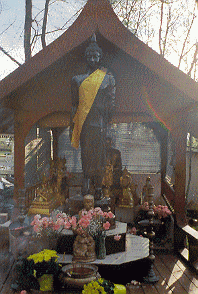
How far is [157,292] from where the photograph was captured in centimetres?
472

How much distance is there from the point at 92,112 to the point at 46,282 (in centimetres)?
281

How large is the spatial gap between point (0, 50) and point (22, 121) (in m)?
8.31

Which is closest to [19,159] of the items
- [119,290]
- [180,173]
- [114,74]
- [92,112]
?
[92,112]

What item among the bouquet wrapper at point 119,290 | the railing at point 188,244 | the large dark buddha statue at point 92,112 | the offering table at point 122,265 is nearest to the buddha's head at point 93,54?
the large dark buddha statue at point 92,112

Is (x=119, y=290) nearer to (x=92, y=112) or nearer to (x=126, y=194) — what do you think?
(x=92, y=112)

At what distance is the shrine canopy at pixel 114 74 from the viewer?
6.03m

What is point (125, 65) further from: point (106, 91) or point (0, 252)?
point (0, 252)

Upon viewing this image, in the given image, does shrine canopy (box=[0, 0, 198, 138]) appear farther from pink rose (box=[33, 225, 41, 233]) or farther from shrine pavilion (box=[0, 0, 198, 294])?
pink rose (box=[33, 225, 41, 233])

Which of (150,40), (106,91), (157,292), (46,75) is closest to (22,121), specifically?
(46,75)

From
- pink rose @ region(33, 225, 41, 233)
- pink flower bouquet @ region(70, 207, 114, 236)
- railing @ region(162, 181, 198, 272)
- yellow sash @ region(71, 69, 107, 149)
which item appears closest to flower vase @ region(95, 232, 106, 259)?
pink flower bouquet @ region(70, 207, 114, 236)

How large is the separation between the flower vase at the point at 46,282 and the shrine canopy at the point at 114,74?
3335 mm

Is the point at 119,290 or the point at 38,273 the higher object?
the point at 38,273

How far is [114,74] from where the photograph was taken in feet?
21.0

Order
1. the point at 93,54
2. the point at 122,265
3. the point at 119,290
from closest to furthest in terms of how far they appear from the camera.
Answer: the point at 119,290
the point at 122,265
the point at 93,54
